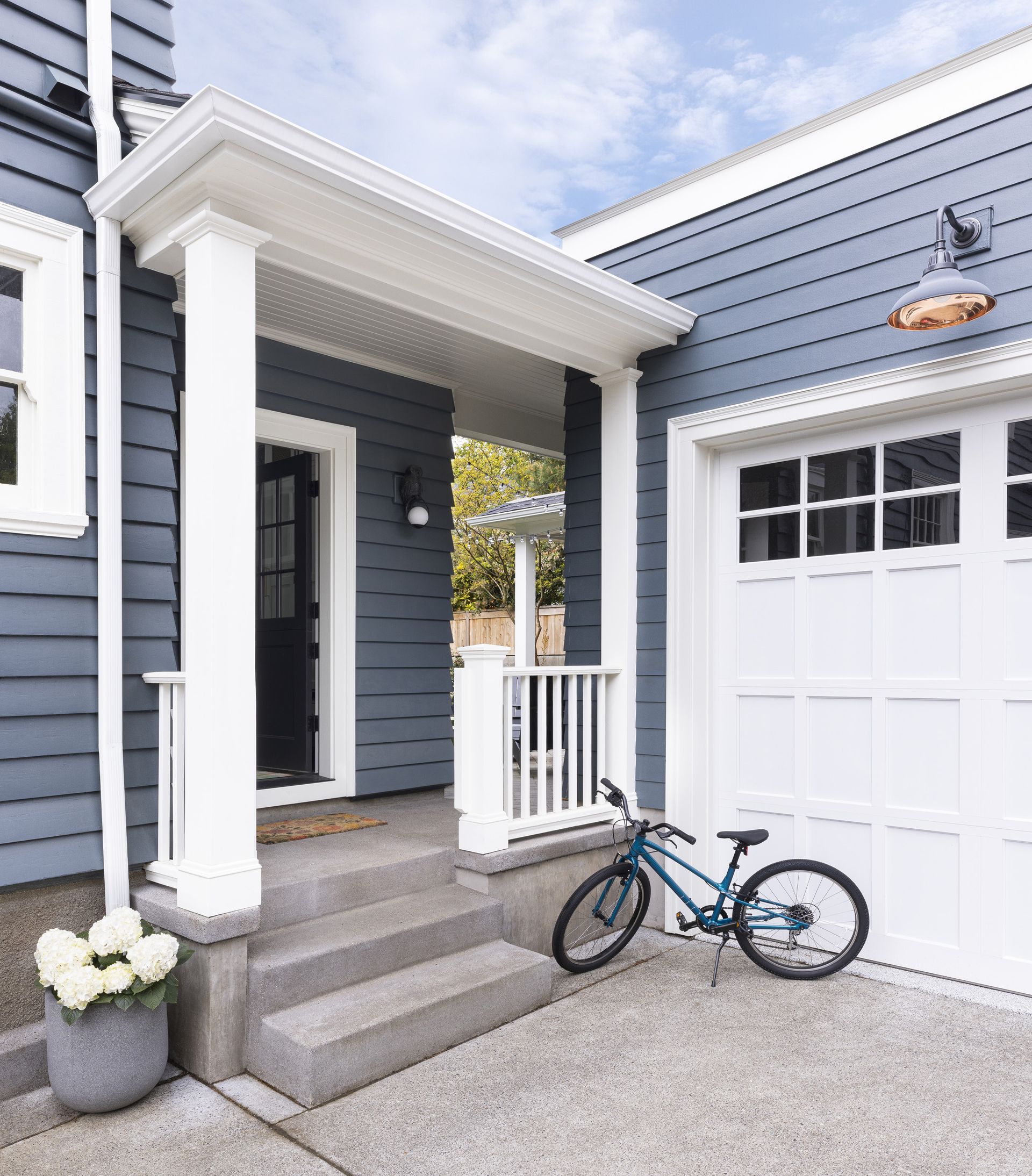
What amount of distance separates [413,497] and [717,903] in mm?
2544

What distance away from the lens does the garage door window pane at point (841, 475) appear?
3480 millimetres

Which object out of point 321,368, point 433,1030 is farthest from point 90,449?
point 433,1030

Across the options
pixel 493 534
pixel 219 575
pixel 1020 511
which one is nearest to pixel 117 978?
pixel 219 575

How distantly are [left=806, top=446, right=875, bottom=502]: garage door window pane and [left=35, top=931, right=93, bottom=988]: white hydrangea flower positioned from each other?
307cm

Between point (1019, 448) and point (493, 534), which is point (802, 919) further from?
point (493, 534)

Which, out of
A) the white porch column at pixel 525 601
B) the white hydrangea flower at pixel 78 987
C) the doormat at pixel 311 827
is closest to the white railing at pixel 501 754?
the doormat at pixel 311 827

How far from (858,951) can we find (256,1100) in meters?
2.17

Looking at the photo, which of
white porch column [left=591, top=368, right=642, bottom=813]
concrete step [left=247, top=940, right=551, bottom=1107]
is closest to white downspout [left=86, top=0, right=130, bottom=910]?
concrete step [left=247, top=940, right=551, bottom=1107]

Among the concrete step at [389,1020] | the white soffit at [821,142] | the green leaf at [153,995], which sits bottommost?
the concrete step at [389,1020]

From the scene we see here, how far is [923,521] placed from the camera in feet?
10.8

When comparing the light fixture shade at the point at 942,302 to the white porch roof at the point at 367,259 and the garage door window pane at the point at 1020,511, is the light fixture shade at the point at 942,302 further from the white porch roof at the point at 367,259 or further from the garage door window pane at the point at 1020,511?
the white porch roof at the point at 367,259

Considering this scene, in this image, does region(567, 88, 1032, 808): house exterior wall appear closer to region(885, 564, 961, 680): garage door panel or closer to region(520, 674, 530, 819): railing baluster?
region(520, 674, 530, 819): railing baluster

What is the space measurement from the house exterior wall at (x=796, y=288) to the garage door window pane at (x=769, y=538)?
0.35 metres

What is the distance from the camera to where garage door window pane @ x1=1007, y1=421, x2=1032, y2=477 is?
3.09 m
